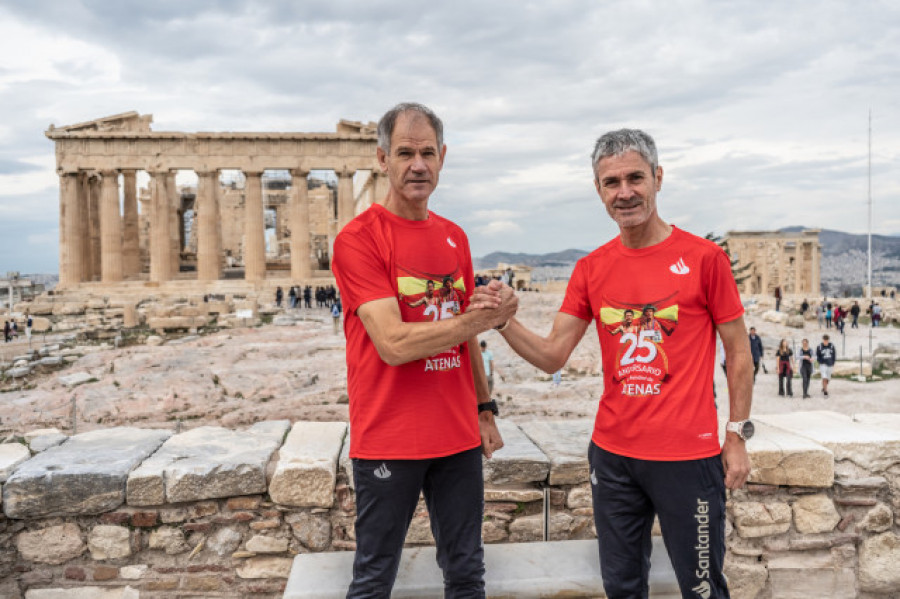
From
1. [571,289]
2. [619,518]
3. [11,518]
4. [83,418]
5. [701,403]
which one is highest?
[571,289]

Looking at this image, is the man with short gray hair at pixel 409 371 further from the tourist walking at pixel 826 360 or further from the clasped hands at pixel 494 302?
the tourist walking at pixel 826 360

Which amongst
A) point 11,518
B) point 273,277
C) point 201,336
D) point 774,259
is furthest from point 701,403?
point 774,259

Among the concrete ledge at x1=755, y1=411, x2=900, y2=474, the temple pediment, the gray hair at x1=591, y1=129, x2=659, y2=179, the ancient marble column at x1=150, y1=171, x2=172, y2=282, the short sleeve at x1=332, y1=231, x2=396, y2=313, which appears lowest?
the concrete ledge at x1=755, y1=411, x2=900, y2=474

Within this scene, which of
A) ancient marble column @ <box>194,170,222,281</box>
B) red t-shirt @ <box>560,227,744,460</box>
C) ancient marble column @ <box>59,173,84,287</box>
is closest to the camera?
red t-shirt @ <box>560,227,744,460</box>

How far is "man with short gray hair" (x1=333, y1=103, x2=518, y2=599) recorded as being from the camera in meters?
2.59

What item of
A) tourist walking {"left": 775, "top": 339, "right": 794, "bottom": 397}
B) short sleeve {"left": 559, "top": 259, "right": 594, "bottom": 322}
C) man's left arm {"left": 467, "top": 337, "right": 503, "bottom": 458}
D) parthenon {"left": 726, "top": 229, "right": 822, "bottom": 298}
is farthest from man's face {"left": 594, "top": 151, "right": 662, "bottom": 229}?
parthenon {"left": 726, "top": 229, "right": 822, "bottom": 298}

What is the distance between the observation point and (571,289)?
123 inches

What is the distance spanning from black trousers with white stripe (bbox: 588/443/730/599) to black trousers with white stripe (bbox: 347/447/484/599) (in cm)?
53

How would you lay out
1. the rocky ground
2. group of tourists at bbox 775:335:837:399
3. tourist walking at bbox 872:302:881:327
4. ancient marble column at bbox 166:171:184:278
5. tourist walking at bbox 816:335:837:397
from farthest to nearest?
ancient marble column at bbox 166:171:184:278, tourist walking at bbox 872:302:881:327, tourist walking at bbox 816:335:837:397, group of tourists at bbox 775:335:837:399, the rocky ground

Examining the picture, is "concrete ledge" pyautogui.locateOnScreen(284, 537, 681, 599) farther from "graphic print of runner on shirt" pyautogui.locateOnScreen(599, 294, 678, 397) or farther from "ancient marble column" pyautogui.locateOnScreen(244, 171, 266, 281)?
"ancient marble column" pyautogui.locateOnScreen(244, 171, 266, 281)

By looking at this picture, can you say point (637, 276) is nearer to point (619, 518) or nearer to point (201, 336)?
point (619, 518)

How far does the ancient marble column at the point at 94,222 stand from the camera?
42.1m

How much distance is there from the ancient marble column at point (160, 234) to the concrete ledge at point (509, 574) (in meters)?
38.4

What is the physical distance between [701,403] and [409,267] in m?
1.27
